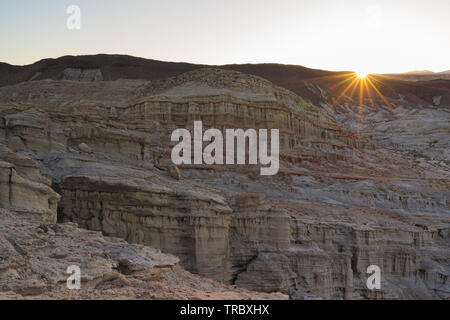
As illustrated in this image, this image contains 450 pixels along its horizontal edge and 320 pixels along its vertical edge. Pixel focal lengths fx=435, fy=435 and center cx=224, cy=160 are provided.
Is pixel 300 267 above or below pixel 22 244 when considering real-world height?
below

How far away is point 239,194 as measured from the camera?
20328 millimetres

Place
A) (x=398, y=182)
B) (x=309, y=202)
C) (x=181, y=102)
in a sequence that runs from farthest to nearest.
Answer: (x=398, y=182) → (x=181, y=102) → (x=309, y=202)

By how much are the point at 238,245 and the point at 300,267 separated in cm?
316

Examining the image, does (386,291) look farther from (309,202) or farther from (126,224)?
(126,224)

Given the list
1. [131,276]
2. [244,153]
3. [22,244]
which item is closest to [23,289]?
[22,244]

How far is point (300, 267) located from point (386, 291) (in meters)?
6.27

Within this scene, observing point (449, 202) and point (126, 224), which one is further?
point (449, 202)

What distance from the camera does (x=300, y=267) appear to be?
19.9m

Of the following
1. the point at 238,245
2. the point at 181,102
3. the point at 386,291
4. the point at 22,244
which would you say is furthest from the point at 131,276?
the point at 181,102

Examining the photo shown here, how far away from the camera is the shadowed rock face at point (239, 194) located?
16.0 metres

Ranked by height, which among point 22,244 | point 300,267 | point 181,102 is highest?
point 181,102

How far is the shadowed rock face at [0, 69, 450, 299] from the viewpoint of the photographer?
15992 millimetres
